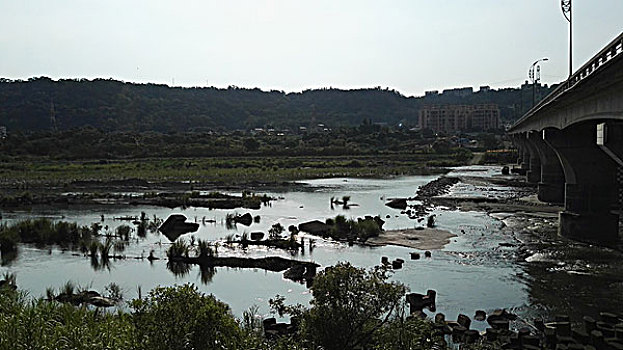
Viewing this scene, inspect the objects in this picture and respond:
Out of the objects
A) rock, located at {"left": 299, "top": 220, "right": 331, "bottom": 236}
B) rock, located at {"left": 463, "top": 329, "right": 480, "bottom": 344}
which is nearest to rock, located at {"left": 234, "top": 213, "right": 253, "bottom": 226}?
rock, located at {"left": 299, "top": 220, "right": 331, "bottom": 236}

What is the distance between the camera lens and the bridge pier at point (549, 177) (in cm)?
5116

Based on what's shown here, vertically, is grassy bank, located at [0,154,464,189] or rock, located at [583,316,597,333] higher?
grassy bank, located at [0,154,464,189]

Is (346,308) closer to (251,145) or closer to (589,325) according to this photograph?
(589,325)

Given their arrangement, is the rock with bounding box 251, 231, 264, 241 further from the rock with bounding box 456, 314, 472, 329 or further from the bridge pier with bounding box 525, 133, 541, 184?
the bridge pier with bounding box 525, 133, 541, 184

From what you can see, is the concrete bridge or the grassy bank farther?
the grassy bank

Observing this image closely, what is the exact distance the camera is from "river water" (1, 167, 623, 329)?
20.9 meters

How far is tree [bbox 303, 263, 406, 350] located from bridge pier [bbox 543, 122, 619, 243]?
77.1ft

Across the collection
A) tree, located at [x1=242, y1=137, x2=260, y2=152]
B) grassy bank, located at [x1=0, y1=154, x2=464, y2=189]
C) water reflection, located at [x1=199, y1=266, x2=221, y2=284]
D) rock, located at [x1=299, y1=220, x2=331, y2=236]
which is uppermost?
tree, located at [x1=242, y1=137, x2=260, y2=152]

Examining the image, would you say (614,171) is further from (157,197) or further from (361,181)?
(361,181)

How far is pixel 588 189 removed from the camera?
33344 mm

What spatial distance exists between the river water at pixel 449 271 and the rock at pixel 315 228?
2.08m

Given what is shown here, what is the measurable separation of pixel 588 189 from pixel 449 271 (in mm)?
12256

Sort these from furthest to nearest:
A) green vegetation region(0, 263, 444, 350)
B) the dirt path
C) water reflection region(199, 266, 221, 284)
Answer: the dirt path
water reflection region(199, 266, 221, 284)
green vegetation region(0, 263, 444, 350)

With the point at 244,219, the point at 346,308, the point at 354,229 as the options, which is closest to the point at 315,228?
the point at 354,229
